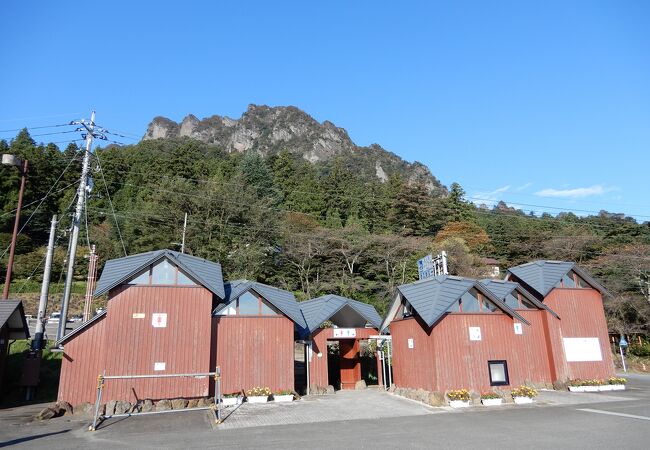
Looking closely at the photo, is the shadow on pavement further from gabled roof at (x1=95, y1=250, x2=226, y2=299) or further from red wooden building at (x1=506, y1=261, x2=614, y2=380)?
red wooden building at (x1=506, y1=261, x2=614, y2=380)

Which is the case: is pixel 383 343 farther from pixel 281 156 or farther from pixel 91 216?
pixel 281 156

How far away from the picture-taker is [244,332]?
1797 centimetres

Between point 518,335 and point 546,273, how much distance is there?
16.9 ft

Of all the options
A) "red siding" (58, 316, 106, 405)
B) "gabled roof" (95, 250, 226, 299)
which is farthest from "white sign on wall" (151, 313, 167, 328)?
"red siding" (58, 316, 106, 405)

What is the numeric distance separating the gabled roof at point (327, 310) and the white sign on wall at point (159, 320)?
718cm

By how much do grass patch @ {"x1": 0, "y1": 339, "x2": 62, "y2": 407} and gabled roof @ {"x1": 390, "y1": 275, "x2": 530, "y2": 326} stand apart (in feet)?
54.9

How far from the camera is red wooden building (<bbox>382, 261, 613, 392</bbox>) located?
16.7 meters

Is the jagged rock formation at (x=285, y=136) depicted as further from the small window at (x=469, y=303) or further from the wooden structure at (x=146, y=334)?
the wooden structure at (x=146, y=334)

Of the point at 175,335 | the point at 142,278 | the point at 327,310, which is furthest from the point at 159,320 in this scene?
the point at 327,310

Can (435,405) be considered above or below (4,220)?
below

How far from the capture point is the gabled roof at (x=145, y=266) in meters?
16.1

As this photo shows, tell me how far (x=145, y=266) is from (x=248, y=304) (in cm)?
481

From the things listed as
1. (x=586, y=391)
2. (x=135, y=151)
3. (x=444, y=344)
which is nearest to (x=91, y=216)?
(x=135, y=151)

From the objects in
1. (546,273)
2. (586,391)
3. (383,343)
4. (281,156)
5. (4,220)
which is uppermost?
(281,156)
